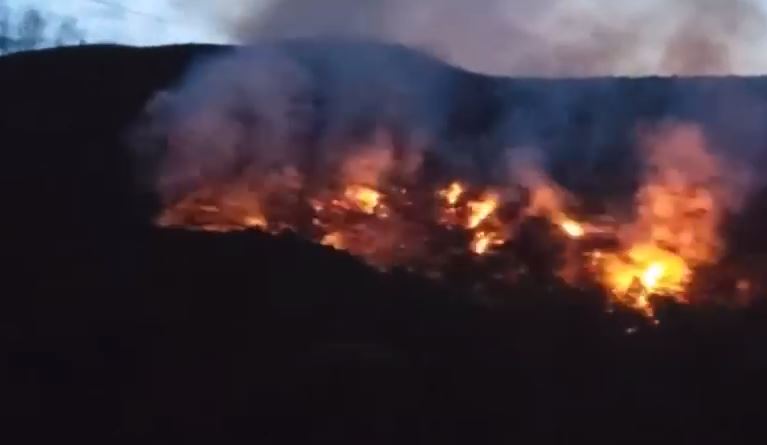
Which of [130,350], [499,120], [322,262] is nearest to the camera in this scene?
[130,350]

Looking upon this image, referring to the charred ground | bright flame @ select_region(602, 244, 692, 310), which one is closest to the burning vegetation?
bright flame @ select_region(602, 244, 692, 310)

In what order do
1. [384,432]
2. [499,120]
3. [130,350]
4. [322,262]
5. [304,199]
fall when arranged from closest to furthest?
[384,432], [130,350], [322,262], [304,199], [499,120]

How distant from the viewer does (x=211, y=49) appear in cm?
634

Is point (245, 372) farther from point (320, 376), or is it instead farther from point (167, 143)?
point (167, 143)

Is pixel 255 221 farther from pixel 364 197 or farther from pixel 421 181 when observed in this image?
pixel 421 181

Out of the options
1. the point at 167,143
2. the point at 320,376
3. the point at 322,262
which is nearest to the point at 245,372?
the point at 320,376

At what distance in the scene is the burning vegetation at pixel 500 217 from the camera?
538cm

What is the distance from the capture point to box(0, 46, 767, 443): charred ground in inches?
187

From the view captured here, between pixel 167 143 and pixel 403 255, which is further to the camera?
pixel 167 143

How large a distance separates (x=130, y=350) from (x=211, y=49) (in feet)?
6.16

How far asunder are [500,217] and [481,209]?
9 cm

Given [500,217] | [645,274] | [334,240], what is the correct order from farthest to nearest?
[500,217]
[334,240]
[645,274]

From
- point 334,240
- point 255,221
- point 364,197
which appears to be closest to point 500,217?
point 364,197

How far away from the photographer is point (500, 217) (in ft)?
18.3
